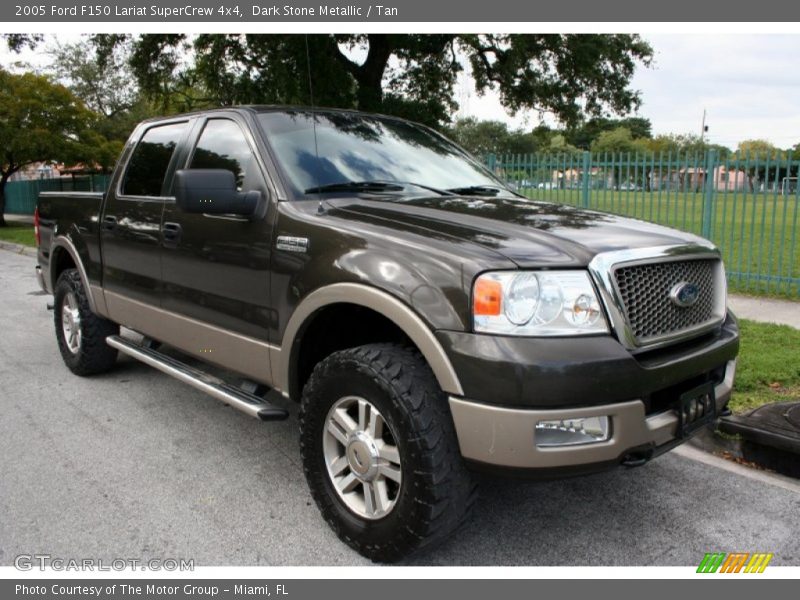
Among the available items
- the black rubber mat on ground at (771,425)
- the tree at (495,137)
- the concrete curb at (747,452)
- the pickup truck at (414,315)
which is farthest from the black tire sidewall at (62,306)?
the tree at (495,137)

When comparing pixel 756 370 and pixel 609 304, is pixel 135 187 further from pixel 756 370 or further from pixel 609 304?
pixel 756 370

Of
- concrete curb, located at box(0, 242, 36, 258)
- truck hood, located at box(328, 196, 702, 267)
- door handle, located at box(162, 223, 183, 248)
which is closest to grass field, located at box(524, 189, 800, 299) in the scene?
truck hood, located at box(328, 196, 702, 267)

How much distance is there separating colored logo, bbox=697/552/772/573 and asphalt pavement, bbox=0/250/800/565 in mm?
41

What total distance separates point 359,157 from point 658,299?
5.83 feet

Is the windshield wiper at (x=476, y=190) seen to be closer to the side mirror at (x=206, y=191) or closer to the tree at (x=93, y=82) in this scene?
the side mirror at (x=206, y=191)

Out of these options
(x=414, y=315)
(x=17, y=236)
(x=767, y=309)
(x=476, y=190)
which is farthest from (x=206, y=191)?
(x=17, y=236)

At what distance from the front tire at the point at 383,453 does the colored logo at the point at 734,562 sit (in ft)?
3.48

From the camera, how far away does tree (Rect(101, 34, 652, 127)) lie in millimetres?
15203

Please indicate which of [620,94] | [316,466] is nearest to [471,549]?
[316,466]

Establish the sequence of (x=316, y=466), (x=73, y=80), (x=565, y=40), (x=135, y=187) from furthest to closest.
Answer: (x=73, y=80), (x=565, y=40), (x=135, y=187), (x=316, y=466)

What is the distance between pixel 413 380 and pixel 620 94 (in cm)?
1689

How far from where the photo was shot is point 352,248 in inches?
113

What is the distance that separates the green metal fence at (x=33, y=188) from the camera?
2554 cm

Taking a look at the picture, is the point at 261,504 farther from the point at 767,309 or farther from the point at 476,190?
the point at 767,309
